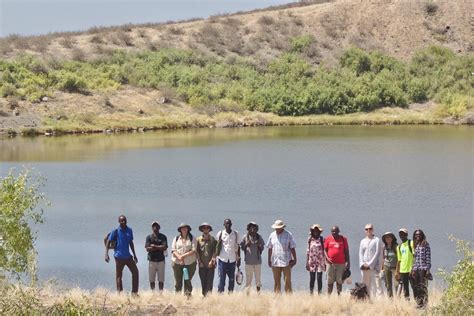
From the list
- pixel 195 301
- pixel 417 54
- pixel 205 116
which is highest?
pixel 417 54

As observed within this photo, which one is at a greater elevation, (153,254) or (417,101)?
(417,101)

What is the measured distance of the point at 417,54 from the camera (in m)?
93.1

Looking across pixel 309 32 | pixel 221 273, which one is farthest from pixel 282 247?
pixel 309 32

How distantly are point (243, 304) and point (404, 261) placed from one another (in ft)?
10.5

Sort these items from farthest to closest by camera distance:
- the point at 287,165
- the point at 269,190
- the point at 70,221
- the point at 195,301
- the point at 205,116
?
the point at 205,116, the point at 287,165, the point at 269,190, the point at 70,221, the point at 195,301

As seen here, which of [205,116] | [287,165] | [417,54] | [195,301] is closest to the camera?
[195,301]

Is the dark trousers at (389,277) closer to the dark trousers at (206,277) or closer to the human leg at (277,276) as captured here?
the human leg at (277,276)

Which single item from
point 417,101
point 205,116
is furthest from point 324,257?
point 417,101

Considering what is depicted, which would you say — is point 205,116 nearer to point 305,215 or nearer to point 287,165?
point 287,165

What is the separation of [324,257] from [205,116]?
184 feet

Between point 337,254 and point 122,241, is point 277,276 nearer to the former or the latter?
point 337,254

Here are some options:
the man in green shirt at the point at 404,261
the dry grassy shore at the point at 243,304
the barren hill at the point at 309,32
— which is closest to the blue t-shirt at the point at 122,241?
the dry grassy shore at the point at 243,304

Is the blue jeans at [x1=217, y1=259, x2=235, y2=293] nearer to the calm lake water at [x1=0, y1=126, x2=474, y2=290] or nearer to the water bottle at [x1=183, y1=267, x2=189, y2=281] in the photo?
the water bottle at [x1=183, y1=267, x2=189, y2=281]

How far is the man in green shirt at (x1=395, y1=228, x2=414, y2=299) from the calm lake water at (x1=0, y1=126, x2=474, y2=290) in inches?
153
